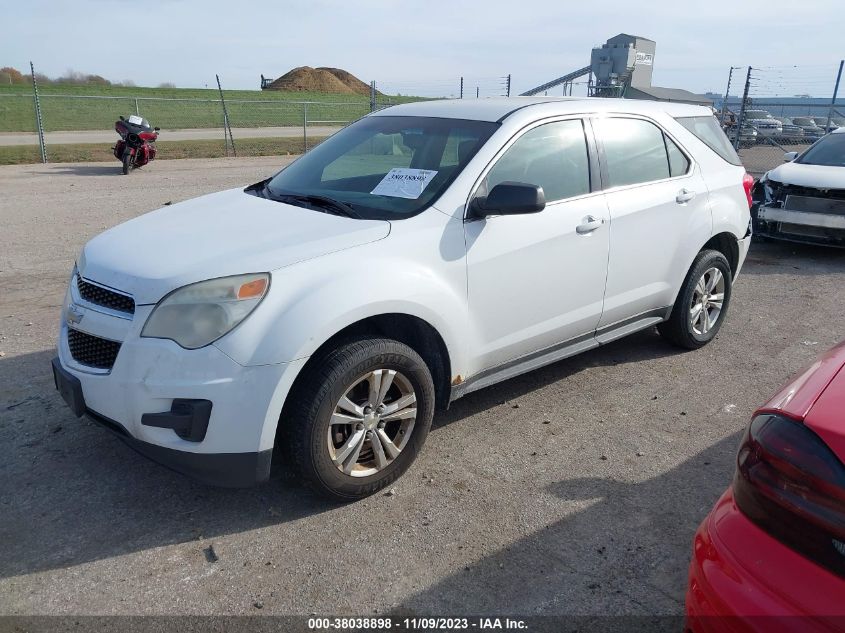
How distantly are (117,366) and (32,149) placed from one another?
18.3m

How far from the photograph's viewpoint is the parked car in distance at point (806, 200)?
26.6ft

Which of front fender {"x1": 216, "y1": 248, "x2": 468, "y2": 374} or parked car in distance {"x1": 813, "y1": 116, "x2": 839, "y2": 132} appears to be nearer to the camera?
front fender {"x1": 216, "y1": 248, "x2": 468, "y2": 374}

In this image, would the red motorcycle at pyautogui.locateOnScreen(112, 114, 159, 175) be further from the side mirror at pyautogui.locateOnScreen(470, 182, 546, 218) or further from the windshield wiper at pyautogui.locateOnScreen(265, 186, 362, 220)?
the side mirror at pyautogui.locateOnScreen(470, 182, 546, 218)

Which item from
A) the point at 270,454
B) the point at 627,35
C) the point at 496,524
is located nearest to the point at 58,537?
the point at 270,454

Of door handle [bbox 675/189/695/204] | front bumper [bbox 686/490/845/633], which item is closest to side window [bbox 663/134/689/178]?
door handle [bbox 675/189/695/204]

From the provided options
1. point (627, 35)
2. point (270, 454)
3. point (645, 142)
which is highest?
point (627, 35)

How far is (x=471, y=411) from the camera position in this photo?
14.0 feet

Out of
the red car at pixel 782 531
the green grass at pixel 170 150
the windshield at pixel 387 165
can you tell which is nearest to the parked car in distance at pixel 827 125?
the windshield at pixel 387 165

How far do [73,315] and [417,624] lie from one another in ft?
6.74

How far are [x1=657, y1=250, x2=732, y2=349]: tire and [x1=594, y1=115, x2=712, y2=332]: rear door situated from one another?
141 mm

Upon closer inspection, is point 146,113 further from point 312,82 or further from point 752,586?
point 312,82

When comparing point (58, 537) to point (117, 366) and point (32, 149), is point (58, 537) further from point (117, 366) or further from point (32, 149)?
point (32, 149)

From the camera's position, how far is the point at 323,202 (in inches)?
148

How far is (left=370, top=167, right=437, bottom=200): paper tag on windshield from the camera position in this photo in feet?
12.1
